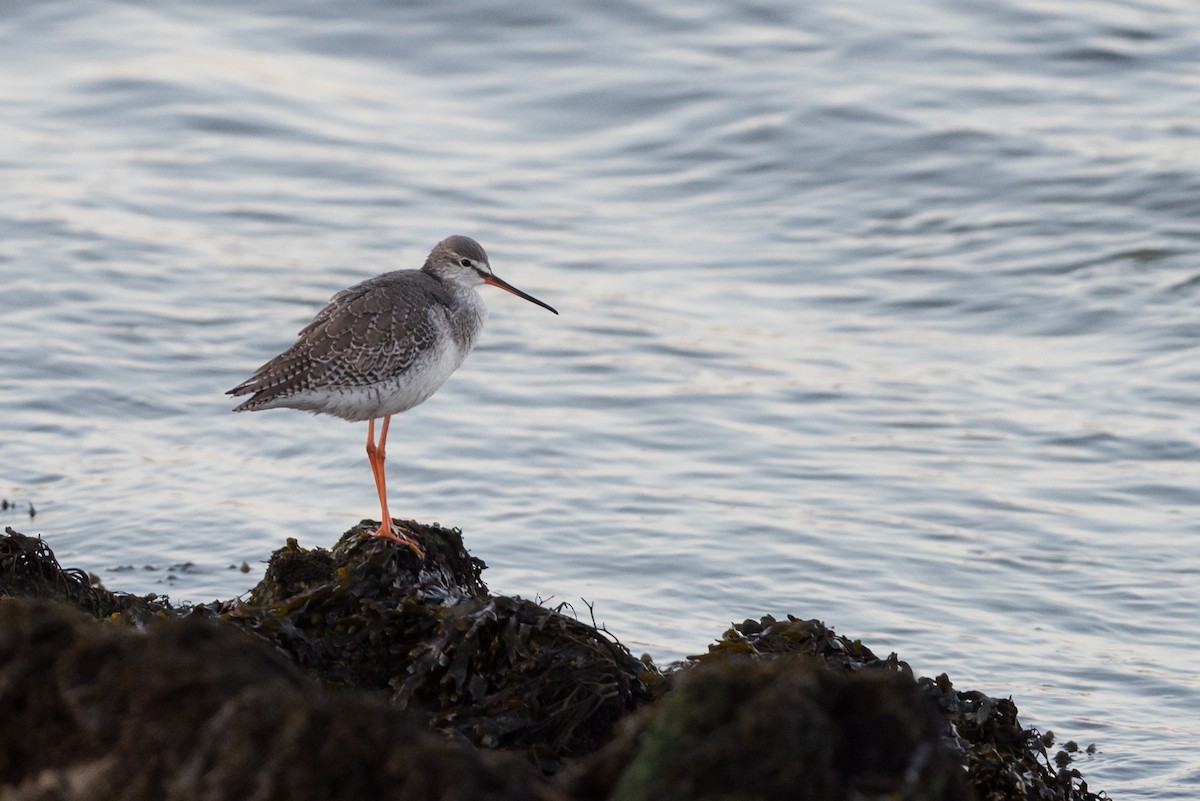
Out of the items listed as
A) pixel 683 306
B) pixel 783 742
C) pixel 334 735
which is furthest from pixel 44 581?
pixel 683 306

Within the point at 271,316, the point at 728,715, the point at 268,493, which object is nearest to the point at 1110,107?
the point at 271,316

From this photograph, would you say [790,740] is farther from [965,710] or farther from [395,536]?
[395,536]

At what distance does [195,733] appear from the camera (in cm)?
290

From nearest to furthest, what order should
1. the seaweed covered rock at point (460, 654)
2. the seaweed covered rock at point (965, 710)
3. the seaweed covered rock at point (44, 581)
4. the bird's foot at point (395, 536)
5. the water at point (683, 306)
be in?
the seaweed covered rock at point (460, 654), the seaweed covered rock at point (965, 710), the bird's foot at point (395, 536), the seaweed covered rock at point (44, 581), the water at point (683, 306)

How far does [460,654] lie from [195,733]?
2.18m

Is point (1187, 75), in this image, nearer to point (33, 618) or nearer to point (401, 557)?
point (401, 557)

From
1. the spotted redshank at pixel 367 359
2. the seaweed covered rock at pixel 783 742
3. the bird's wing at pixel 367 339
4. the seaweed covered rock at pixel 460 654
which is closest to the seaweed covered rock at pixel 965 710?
the seaweed covered rock at pixel 460 654

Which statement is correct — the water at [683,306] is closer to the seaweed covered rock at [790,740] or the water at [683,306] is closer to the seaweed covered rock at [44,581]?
the seaweed covered rock at [44,581]

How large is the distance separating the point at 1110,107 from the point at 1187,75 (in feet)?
3.09

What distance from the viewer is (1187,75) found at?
15742 millimetres

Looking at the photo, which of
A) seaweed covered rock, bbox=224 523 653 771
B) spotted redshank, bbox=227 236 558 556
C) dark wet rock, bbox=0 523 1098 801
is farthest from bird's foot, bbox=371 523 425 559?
dark wet rock, bbox=0 523 1098 801

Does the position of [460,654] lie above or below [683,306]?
below

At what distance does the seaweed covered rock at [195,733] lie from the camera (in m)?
2.81

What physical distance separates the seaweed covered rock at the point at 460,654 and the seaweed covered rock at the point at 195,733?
5.84 feet
